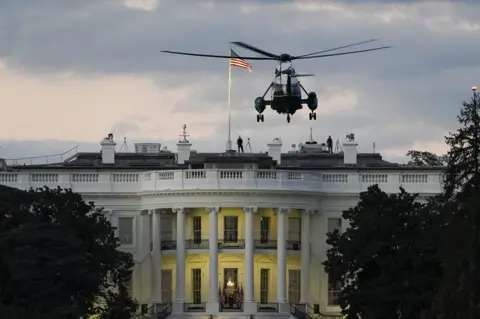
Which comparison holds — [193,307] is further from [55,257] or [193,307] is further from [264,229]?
[55,257]

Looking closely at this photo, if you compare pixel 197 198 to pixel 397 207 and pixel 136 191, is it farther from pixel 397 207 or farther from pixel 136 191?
pixel 397 207

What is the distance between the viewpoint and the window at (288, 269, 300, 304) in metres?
177

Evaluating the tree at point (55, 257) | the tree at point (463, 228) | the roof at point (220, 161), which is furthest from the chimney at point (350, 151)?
the tree at point (463, 228)

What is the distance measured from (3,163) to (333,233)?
33.7 meters

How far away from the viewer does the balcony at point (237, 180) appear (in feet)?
575

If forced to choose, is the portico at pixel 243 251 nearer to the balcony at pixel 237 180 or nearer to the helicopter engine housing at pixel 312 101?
the balcony at pixel 237 180

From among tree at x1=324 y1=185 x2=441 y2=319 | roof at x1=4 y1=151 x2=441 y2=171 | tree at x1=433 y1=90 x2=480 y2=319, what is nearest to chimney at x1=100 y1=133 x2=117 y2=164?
roof at x1=4 y1=151 x2=441 y2=171

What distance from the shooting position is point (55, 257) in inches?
5950

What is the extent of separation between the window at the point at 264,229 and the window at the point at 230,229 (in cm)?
171

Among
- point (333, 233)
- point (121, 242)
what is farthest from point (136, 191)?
point (333, 233)

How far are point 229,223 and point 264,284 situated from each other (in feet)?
15.2

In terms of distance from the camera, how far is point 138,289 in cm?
17700

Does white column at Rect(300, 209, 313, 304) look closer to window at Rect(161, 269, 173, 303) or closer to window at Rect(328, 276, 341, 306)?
window at Rect(328, 276, 341, 306)

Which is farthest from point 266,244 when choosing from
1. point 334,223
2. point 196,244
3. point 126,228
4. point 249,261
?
point 126,228
